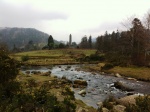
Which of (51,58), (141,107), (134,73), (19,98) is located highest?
(141,107)

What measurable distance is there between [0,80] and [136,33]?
173 ft

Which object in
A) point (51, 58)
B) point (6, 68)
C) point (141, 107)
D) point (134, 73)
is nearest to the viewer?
point (141, 107)

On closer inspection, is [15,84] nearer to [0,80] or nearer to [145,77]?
[0,80]

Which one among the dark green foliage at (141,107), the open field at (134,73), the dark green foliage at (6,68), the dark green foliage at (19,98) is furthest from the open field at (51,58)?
the dark green foliage at (141,107)

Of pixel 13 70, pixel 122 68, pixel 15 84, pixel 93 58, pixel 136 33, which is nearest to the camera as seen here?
pixel 15 84

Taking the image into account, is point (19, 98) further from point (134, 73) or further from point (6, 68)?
point (134, 73)

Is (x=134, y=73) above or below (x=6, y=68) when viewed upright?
below

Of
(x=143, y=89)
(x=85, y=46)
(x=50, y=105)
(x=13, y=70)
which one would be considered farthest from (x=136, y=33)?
(x=85, y=46)

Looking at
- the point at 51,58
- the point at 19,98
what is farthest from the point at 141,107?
the point at 51,58

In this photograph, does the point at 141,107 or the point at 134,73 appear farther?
the point at 134,73

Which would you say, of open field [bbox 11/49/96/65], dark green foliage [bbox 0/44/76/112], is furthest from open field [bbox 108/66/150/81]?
open field [bbox 11/49/96/65]

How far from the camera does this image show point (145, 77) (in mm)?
42562

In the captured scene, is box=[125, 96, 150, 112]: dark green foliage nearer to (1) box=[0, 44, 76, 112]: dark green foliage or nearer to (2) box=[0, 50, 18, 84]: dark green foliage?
(1) box=[0, 44, 76, 112]: dark green foliage

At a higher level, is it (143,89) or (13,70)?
(13,70)
